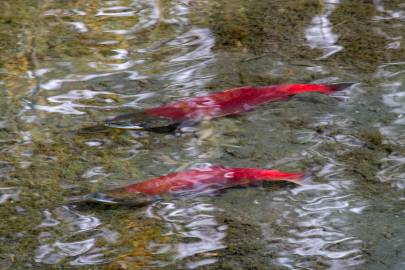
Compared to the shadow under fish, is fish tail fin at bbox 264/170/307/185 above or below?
below

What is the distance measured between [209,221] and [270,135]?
34.5 inches

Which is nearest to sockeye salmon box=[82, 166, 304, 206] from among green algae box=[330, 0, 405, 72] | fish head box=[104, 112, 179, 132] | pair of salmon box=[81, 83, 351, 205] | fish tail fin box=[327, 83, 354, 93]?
pair of salmon box=[81, 83, 351, 205]

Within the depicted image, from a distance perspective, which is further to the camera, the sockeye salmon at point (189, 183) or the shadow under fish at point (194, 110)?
the shadow under fish at point (194, 110)

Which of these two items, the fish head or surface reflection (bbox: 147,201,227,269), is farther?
the fish head

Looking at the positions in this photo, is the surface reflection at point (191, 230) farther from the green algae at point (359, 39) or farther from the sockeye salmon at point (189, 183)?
the green algae at point (359, 39)

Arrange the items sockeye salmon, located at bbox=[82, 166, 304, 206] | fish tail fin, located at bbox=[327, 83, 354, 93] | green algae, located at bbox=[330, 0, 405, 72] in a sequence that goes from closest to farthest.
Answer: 1. sockeye salmon, located at bbox=[82, 166, 304, 206]
2. fish tail fin, located at bbox=[327, 83, 354, 93]
3. green algae, located at bbox=[330, 0, 405, 72]

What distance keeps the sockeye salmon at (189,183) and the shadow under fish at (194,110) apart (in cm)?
61

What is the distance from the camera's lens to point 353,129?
430 centimetres

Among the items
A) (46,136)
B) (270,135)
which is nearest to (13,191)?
(46,136)

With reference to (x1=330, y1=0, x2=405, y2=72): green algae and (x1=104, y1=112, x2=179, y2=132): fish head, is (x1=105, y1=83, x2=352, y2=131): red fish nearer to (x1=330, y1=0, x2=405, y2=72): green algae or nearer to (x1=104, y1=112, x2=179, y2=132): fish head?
(x1=104, y1=112, x2=179, y2=132): fish head

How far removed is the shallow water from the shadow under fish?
A: 6 centimetres

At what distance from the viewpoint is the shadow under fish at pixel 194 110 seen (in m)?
4.43

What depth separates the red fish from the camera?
443 cm

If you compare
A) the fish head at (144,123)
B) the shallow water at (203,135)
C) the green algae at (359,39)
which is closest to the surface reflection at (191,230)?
the shallow water at (203,135)
